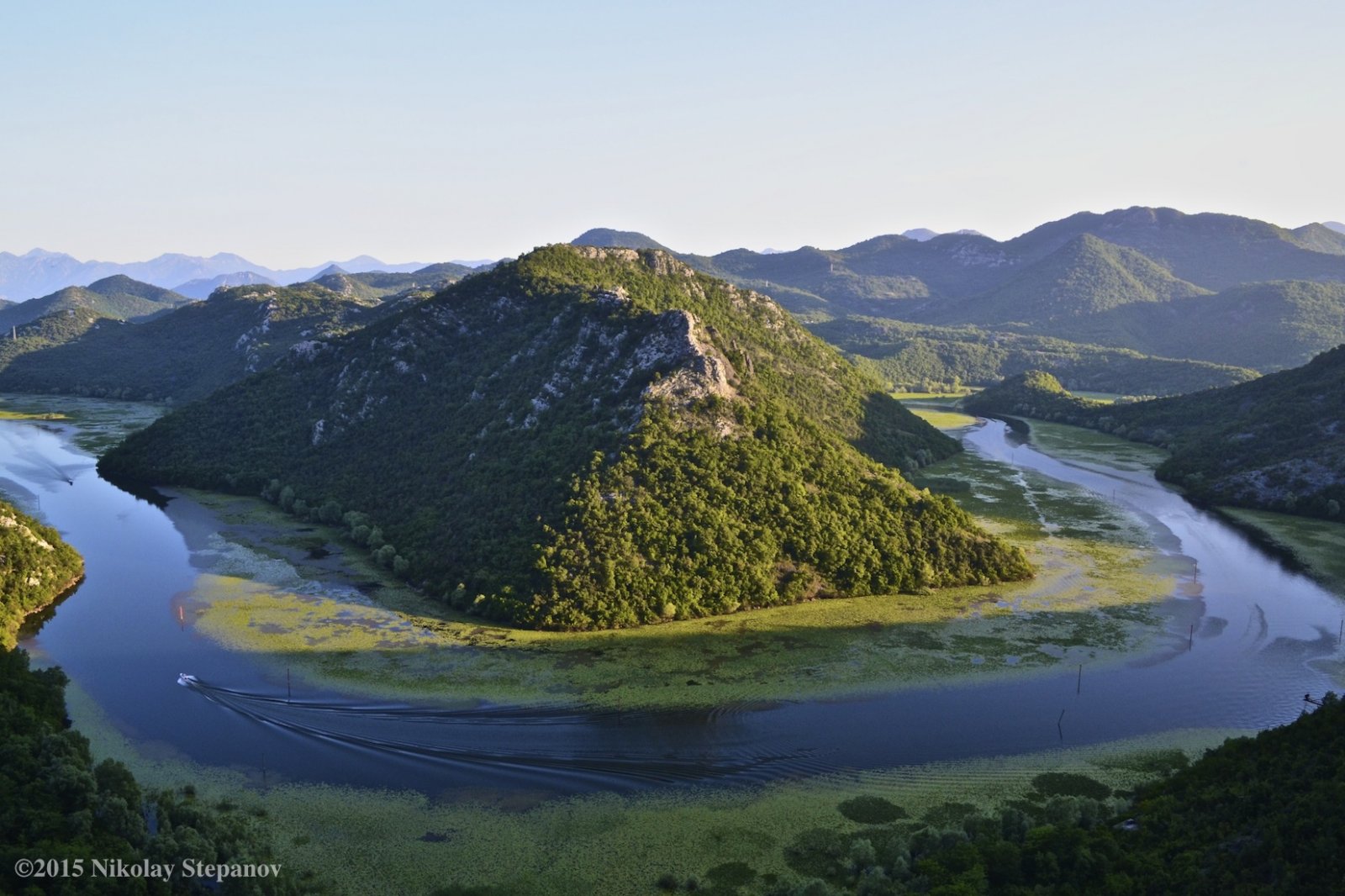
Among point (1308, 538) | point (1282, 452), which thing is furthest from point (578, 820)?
point (1282, 452)

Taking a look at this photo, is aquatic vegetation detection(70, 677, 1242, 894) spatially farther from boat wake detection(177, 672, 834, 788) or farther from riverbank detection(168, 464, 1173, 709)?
riverbank detection(168, 464, 1173, 709)

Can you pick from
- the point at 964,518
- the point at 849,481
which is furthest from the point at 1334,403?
the point at 849,481

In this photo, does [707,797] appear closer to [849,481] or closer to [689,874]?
[689,874]

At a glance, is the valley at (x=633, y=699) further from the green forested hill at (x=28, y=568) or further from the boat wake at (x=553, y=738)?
the green forested hill at (x=28, y=568)

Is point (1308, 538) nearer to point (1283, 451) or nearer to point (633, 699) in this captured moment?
point (1283, 451)

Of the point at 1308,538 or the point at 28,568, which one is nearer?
the point at 28,568

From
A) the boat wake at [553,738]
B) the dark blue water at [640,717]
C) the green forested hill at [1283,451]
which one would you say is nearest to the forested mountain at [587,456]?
the boat wake at [553,738]
